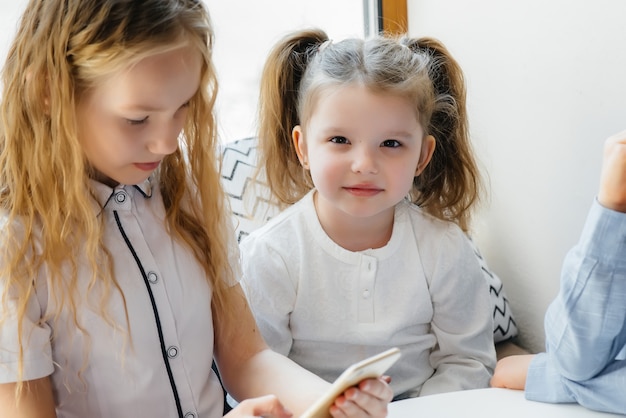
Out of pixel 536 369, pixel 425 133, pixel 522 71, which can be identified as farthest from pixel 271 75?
pixel 536 369

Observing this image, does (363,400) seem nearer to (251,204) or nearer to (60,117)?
(60,117)

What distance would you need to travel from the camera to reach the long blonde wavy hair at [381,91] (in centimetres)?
144

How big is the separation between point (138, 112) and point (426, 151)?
67 cm

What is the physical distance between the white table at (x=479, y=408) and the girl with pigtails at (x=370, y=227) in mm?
359

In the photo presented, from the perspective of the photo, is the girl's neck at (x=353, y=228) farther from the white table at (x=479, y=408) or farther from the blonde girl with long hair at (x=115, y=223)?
the white table at (x=479, y=408)

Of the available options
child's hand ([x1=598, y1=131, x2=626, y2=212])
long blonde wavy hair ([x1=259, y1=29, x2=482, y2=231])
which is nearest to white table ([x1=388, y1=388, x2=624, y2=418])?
child's hand ([x1=598, y1=131, x2=626, y2=212])

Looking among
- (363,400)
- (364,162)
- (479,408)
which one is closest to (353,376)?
(363,400)

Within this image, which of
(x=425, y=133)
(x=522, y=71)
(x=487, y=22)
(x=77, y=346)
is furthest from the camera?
(x=487, y=22)

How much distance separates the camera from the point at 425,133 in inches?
59.3

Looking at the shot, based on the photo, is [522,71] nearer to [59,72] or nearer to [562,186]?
[562,186]

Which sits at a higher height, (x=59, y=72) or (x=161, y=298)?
(x=59, y=72)

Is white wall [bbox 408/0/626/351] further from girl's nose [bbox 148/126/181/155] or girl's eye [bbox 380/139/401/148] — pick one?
girl's nose [bbox 148/126/181/155]

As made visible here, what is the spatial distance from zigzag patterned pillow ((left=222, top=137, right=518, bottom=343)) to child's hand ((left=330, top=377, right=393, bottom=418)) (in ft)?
2.46

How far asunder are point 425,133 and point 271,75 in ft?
1.05
